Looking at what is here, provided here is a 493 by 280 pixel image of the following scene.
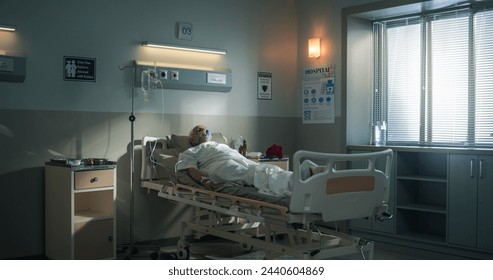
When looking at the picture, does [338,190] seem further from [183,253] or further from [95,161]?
[95,161]

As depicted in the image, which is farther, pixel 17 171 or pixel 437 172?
pixel 437 172

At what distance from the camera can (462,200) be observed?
200 inches

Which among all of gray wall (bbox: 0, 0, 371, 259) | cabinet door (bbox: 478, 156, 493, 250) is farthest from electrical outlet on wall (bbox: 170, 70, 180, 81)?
cabinet door (bbox: 478, 156, 493, 250)

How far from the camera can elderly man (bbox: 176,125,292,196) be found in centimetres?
398

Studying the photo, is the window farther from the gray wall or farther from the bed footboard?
the bed footboard

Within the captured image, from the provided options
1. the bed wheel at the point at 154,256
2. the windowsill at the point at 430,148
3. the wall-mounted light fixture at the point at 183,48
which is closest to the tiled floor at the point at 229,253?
the bed wheel at the point at 154,256

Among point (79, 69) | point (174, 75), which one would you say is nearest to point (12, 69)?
point (79, 69)

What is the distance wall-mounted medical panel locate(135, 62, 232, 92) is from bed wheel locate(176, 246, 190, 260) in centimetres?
160

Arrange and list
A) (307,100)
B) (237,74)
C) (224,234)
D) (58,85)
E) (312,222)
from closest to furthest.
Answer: (312,222) < (224,234) < (58,85) < (237,74) < (307,100)

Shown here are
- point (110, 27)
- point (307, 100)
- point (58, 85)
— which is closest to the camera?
point (58, 85)

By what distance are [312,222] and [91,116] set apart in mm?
2461

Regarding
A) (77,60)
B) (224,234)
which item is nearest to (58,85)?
(77,60)

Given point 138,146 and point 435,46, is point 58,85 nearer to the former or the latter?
point 138,146

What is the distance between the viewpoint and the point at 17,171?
4.64m
